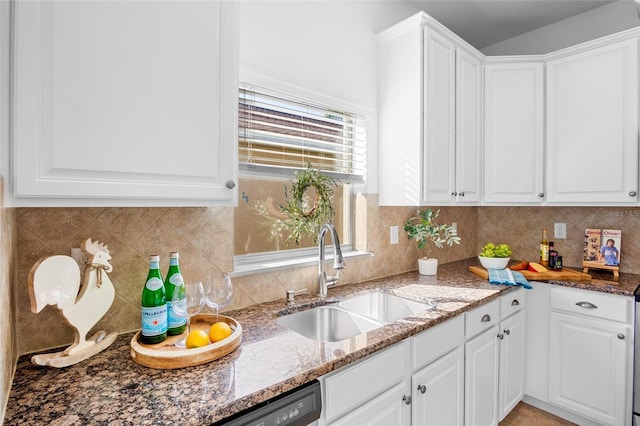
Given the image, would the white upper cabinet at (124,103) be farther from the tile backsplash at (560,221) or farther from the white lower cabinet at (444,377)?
the tile backsplash at (560,221)

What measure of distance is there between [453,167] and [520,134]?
0.68 m

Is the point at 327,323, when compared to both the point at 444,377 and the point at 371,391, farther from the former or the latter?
the point at 444,377

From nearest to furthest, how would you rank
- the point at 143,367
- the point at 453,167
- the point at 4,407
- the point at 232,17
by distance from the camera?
the point at 4,407, the point at 143,367, the point at 232,17, the point at 453,167

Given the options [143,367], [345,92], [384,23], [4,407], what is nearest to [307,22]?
[345,92]

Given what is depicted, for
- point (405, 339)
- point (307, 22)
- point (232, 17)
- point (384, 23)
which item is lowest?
point (405, 339)

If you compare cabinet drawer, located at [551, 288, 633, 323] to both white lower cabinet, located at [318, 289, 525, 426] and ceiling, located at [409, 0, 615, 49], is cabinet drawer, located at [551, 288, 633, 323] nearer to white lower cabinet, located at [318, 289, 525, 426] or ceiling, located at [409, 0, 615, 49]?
white lower cabinet, located at [318, 289, 525, 426]

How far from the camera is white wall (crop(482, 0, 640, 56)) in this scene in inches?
97.6

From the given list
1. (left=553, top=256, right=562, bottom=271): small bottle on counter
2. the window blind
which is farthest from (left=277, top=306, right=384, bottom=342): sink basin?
(left=553, top=256, right=562, bottom=271): small bottle on counter

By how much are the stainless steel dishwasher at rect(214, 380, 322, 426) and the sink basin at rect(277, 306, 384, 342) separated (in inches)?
22.5

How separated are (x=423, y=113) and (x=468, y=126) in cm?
53

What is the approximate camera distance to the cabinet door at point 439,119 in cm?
211

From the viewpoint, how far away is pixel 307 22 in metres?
1.90

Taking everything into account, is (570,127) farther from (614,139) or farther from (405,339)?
(405,339)

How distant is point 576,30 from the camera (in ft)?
8.79
